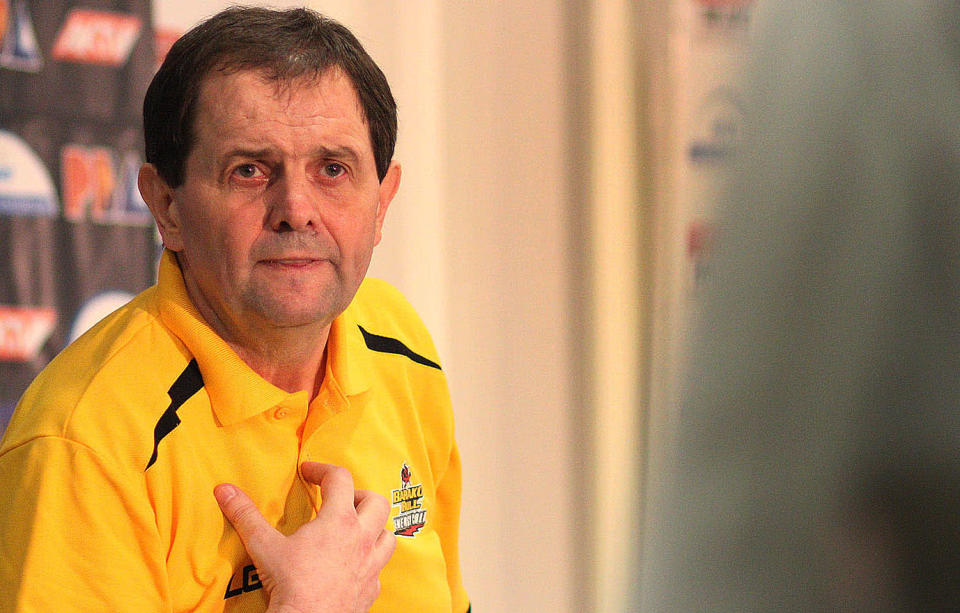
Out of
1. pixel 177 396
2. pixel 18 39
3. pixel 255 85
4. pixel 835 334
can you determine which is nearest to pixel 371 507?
pixel 177 396

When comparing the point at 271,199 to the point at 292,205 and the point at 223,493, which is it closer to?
the point at 292,205

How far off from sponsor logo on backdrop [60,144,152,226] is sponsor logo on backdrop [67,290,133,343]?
183 millimetres

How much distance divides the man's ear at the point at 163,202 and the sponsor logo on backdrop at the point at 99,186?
3.79ft

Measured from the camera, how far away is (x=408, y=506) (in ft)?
4.41

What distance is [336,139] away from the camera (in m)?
1.17

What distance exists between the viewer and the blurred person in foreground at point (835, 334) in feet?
0.95

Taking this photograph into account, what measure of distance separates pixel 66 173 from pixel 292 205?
143cm

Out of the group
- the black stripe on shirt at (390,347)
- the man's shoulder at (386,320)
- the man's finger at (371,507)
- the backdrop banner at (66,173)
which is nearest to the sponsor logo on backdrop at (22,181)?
the backdrop banner at (66,173)

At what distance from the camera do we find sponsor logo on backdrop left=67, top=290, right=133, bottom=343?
2371 mm

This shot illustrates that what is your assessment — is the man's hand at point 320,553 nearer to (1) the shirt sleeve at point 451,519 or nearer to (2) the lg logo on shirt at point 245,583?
(2) the lg logo on shirt at point 245,583

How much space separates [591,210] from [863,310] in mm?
3041

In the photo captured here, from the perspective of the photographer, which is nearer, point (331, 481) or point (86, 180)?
point (331, 481)

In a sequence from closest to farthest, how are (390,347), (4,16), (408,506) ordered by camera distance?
(408,506) → (390,347) → (4,16)

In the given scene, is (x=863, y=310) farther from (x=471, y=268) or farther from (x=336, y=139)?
(x=471, y=268)
